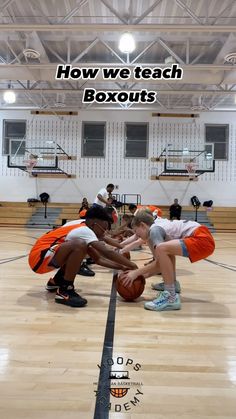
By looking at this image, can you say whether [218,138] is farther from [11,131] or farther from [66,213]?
[11,131]

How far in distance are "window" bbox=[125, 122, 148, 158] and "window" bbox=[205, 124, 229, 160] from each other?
2957mm

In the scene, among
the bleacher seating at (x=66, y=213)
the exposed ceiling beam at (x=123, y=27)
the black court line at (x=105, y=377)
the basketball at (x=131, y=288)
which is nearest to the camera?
the black court line at (x=105, y=377)

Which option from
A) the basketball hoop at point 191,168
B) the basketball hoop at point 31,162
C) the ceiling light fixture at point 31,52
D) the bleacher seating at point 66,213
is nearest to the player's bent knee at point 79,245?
the ceiling light fixture at point 31,52

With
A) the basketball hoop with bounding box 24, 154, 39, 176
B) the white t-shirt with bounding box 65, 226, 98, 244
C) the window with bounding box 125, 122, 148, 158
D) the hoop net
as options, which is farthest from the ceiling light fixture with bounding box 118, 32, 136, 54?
the window with bounding box 125, 122, 148, 158

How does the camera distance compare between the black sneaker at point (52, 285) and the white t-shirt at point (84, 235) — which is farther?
the black sneaker at point (52, 285)

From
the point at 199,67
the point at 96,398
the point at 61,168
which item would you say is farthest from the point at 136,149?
the point at 96,398

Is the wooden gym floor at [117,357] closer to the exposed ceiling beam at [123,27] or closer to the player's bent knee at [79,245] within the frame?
the player's bent knee at [79,245]

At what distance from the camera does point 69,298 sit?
3.25 meters

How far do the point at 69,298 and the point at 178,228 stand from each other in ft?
3.99

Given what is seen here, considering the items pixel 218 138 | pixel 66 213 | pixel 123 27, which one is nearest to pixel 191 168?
pixel 218 138

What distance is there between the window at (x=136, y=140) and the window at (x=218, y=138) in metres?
2.96

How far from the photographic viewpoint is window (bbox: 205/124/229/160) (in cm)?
1695

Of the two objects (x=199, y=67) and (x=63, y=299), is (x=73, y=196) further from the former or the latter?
(x=63, y=299)

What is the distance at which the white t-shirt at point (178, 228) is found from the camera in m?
3.37
